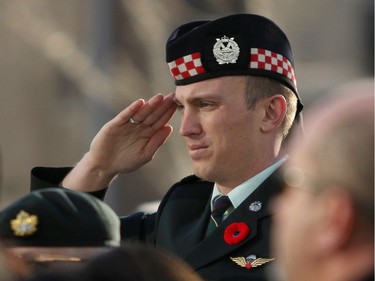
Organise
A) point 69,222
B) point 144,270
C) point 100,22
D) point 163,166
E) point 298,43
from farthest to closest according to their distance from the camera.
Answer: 1. point 298,43
2. point 163,166
3. point 100,22
4. point 69,222
5. point 144,270

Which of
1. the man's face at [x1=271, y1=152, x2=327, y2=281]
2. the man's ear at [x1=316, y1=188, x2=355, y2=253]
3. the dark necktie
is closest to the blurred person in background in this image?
the dark necktie

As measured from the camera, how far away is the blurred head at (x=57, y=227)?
3.56 m

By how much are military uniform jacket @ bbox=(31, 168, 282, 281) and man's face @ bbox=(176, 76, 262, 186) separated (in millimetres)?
121

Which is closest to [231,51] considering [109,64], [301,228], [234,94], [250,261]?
[234,94]

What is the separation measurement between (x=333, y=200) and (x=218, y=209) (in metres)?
2.09

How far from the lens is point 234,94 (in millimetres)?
5121

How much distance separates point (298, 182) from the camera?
3.11 m

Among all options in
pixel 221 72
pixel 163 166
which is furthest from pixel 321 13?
pixel 221 72

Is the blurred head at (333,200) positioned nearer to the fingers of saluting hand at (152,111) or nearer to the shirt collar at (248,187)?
the shirt collar at (248,187)

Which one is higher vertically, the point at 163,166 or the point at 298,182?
the point at 298,182

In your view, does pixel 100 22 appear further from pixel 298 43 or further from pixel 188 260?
pixel 188 260

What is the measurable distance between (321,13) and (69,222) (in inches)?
565

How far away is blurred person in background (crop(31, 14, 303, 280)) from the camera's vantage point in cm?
495

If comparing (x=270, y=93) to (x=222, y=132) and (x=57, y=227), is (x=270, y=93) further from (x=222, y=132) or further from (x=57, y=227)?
(x=57, y=227)
